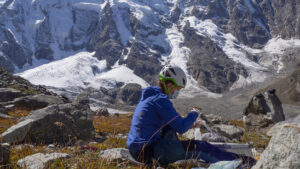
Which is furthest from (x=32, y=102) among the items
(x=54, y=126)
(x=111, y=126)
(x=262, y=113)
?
(x=262, y=113)

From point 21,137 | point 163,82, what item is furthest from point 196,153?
point 21,137

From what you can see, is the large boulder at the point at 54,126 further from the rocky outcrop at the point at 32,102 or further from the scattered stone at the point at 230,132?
the rocky outcrop at the point at 32,102

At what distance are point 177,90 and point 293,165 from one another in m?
3.17

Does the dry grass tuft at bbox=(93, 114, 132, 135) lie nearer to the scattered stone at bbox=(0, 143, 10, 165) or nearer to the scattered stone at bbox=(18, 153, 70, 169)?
the scattered stone at bbox=(18, 153, 70, 169)

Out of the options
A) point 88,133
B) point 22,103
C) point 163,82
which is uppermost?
point 163,82

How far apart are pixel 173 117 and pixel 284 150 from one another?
2458mm

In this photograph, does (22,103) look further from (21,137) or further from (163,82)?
(163,82)

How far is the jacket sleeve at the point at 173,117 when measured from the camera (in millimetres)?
5105

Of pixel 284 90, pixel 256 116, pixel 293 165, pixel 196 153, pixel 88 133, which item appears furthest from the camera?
pixel 284 90

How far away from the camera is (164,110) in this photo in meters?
5.20

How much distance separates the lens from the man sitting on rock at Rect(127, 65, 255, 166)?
16.9 ft

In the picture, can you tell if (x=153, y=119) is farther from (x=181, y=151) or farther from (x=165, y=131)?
(x=181, y=151)

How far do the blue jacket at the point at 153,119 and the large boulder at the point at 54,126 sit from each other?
112 inches

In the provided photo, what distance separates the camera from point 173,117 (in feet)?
17.0
